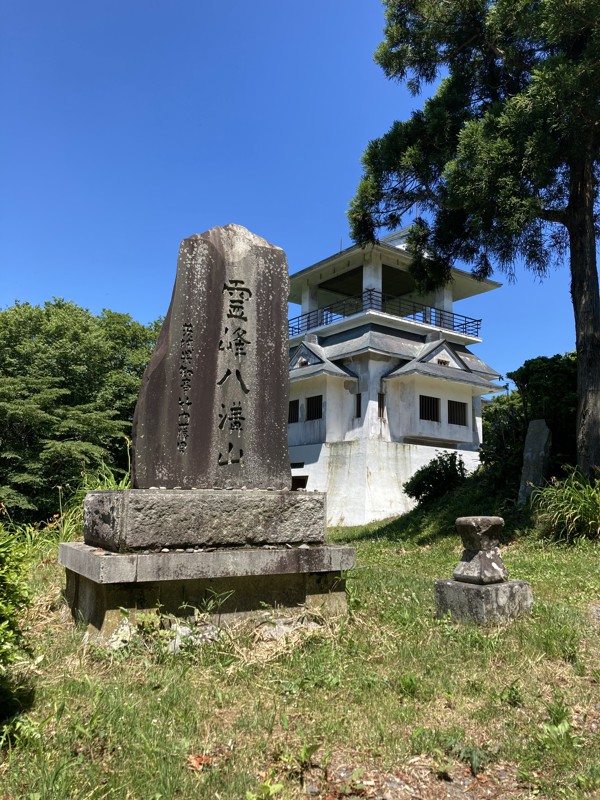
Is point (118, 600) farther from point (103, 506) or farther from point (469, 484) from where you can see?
point (469, 484)

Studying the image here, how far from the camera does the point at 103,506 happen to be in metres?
4.37

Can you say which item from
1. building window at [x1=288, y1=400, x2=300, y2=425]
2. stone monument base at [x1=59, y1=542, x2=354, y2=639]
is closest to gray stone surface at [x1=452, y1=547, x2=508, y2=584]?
stone monument base at [x1=59, y1=542, x2=354, y2=639]

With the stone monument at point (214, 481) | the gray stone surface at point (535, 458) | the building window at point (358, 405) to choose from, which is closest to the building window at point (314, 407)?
the building window at point (358, 405)

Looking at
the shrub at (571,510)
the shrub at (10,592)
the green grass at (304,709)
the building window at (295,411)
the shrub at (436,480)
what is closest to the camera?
the green grass at (304,709)

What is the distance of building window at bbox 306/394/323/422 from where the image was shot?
24.3 metres

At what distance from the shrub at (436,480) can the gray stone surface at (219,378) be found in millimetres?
11157

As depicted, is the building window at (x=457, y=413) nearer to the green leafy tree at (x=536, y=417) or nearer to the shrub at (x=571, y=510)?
the green leafy tree at (x=536, y=417)

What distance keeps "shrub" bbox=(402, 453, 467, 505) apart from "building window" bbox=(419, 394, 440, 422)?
7903mm

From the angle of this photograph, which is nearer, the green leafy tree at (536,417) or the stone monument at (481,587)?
the stone monument at (481,587)

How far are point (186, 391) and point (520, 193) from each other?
8.69m

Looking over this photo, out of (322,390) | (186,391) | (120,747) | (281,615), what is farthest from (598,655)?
(322,390)

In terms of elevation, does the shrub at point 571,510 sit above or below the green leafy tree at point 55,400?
below

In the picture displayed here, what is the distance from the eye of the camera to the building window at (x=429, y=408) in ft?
78.3

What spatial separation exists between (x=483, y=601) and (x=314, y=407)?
19765mm
